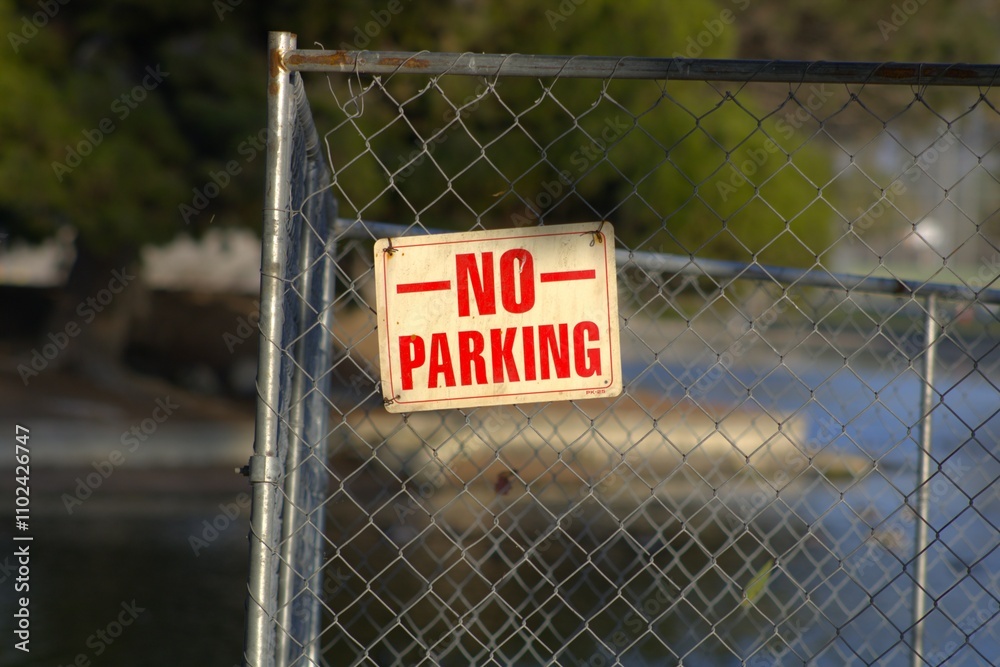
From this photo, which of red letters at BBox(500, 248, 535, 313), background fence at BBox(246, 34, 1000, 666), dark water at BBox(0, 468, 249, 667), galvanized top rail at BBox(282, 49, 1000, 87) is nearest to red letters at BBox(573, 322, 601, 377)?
red letters at BBox(500, 248, 535, 313)

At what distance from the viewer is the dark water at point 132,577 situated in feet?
16.2

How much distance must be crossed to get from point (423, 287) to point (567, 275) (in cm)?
29

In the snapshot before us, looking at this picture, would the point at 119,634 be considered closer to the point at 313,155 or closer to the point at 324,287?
the point at 324,287

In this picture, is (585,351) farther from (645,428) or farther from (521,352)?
(645,428)

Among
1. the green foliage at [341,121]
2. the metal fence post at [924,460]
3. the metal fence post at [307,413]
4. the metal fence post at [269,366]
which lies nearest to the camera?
the metal fence post at [269,366]

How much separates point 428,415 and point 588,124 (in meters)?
3.29

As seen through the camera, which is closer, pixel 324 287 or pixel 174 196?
pixel 324 287

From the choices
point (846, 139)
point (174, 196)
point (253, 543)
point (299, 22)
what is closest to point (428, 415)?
point (174, 196)

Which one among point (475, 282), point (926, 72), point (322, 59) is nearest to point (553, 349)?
point (475, 282)

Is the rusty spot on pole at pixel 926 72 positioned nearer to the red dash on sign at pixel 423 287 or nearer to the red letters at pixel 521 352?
the red letters at pixel 521 352

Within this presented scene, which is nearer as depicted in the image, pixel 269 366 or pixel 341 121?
pixel 269 366

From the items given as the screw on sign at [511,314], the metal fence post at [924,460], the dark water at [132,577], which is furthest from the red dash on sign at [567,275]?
the dark water at [132,577]

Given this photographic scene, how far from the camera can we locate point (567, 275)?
204cm

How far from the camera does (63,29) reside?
9867 millimetres
